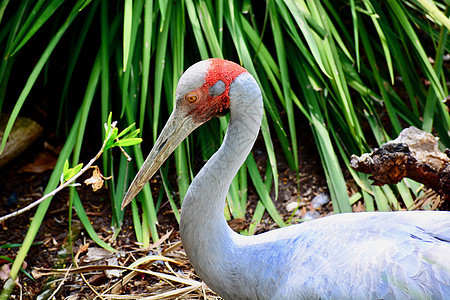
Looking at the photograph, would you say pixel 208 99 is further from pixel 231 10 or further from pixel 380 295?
pixel 231 10

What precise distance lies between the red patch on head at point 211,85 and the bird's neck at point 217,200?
1.2 inches

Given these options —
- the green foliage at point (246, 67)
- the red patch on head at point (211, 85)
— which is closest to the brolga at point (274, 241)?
the red patch on head at point (211, 85)

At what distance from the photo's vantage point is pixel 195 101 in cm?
169

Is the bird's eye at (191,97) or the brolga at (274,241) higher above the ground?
the bird's eye at (191,97)

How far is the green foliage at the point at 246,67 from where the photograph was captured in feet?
8.41

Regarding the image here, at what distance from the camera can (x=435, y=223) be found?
1.62 meters

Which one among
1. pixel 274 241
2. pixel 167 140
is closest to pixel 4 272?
pixel 167 140

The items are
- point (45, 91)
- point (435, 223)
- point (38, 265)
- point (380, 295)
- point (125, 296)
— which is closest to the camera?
point (380, 295)

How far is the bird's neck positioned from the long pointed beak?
0.42ft

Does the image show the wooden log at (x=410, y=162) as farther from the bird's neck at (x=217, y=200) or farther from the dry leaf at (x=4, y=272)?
the dry leaf at (x=4, y=272)

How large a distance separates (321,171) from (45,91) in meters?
1.71

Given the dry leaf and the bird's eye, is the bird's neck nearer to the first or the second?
the bird's eye

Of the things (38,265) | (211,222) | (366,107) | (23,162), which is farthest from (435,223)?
(23,162)

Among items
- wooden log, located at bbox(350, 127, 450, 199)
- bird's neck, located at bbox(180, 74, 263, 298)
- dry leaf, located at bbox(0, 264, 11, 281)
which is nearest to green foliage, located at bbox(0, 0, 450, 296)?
dry leaf, located at bbox(0, 264, 11, 281)
